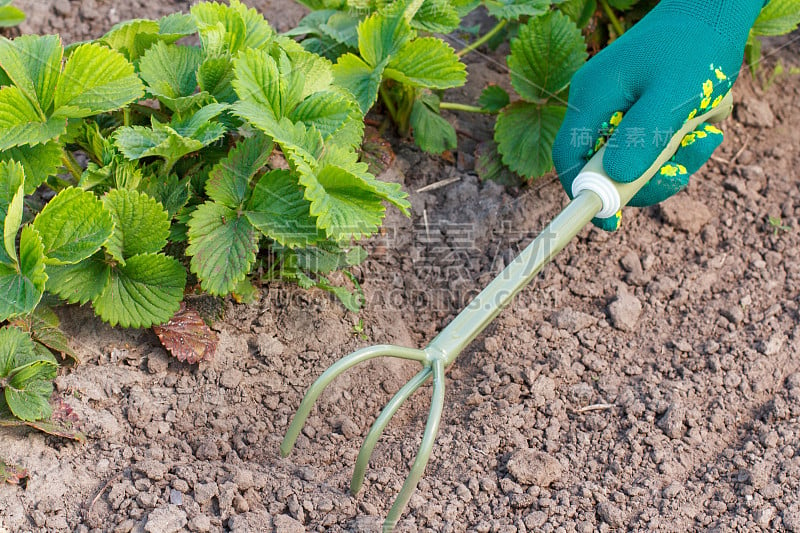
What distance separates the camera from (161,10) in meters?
2.49

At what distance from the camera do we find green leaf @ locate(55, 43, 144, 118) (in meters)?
1.56

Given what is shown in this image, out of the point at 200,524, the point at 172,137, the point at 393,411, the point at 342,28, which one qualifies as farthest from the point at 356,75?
the point at 200,524

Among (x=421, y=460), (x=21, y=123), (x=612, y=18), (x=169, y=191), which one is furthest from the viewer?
(x=612, y=18)

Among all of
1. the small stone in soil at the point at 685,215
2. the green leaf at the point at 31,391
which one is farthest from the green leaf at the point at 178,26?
the small stone in soil at the point at 685,215

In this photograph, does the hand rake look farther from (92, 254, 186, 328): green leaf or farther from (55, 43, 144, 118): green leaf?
(55, 43, 144, 118): green leaf

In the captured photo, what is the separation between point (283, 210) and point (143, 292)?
325 mm

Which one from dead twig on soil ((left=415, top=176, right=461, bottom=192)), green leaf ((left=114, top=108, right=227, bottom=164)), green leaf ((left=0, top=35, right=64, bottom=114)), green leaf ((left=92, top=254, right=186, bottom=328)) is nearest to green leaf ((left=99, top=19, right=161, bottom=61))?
green leaf ((left=0, top=35, right=64, bottom=114))

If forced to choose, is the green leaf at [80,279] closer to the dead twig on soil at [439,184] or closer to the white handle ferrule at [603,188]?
the dead twig on soil at [439,184]

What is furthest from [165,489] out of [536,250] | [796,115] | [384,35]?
[796,115]

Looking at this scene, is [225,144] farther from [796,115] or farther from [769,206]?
[796,115]

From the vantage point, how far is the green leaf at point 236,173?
1.62 meters

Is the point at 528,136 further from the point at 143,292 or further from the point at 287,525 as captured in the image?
the point at 287,525

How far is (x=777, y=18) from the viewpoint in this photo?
2113 mm

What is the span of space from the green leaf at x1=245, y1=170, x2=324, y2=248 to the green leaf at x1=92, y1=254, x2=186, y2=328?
197 millimetres
